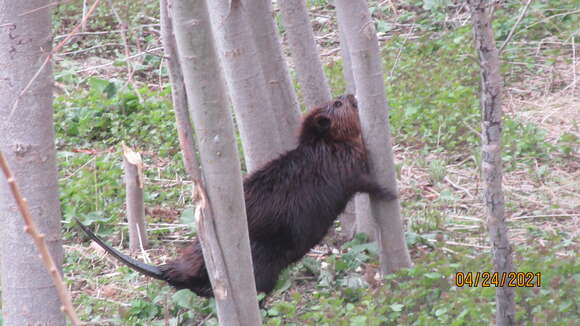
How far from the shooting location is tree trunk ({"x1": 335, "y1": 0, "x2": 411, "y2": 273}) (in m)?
3.71

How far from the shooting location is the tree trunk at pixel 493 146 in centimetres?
278

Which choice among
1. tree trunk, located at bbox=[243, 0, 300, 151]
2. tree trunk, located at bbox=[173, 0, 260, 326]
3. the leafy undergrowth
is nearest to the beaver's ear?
tree trunk, located at bbox=[243, 0, 300, 151]

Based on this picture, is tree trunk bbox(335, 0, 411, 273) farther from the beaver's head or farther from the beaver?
the beaver's head

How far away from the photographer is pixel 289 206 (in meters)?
4.22

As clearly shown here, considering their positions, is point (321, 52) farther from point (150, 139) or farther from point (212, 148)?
point (212, 148)

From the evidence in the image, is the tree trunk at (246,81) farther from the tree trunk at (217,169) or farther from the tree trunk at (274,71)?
the tree trunk at (217,169)

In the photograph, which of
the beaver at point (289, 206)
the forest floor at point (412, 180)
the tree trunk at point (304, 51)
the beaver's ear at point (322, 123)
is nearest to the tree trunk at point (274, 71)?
the tree trunk at point (304, 51)

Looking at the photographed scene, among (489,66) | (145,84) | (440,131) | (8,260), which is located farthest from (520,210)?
(145,84)

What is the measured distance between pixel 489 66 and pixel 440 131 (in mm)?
3317

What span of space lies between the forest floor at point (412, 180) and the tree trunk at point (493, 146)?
5.2 inches

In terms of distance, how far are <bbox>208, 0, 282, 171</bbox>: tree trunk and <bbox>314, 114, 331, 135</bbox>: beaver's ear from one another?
257 millimetres

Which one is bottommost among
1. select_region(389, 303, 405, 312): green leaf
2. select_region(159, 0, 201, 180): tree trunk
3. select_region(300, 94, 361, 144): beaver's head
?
select_region(389, 303, 405, 312): green leaf

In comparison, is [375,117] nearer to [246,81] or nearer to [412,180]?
[246,81]
